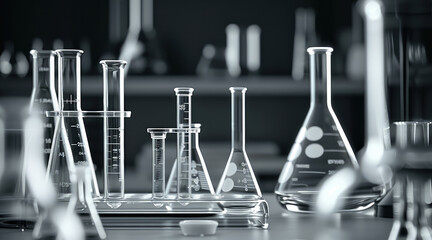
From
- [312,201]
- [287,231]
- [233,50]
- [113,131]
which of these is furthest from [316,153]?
[233,50]

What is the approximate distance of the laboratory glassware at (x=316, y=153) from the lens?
981 mm

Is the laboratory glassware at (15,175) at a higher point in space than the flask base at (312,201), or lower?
higher

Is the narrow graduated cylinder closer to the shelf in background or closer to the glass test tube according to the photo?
the glass test tube

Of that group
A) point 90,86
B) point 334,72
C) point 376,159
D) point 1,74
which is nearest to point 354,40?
point 334,72

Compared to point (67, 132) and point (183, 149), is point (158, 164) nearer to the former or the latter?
point (183, 149)

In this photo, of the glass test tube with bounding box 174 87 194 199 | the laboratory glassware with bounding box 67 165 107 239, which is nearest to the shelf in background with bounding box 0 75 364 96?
the glass test tube with bounding box 174 87 194 199

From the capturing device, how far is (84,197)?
31.4 inches

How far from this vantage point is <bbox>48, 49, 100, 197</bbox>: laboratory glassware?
90 cm

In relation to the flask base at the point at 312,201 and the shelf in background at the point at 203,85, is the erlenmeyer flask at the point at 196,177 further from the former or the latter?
the shelf in background at the point at 203,85

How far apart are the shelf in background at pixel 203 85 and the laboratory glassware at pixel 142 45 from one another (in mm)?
77

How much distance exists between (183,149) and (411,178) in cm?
53

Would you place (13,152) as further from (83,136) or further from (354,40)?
(354,40)

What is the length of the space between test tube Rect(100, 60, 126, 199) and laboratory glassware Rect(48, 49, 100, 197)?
0.04m

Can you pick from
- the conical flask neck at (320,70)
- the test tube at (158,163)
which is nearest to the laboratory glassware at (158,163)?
the test tube at (158,163)
